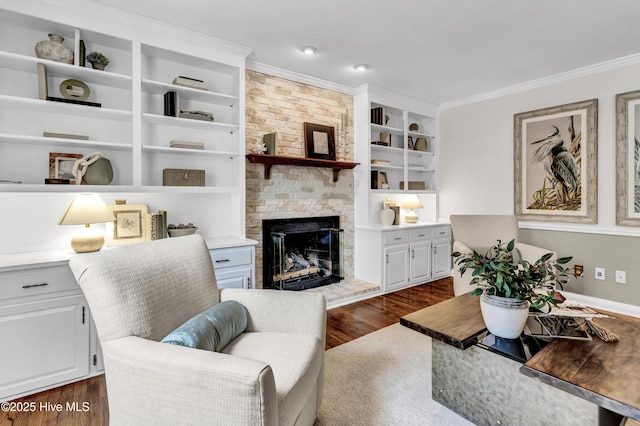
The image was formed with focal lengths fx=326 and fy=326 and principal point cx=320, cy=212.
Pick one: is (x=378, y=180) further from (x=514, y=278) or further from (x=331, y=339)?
(x=514, y=278)

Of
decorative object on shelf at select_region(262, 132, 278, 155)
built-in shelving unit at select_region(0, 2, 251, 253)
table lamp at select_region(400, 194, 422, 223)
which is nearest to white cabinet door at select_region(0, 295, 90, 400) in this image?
built-in shelving unit at select_region(0, 2, 251, 253)

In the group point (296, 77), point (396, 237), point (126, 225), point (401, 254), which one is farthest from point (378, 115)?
point (126, 225)

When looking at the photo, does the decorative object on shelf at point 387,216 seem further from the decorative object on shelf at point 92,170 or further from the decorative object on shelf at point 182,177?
the decorative object on shelf at point 92,170

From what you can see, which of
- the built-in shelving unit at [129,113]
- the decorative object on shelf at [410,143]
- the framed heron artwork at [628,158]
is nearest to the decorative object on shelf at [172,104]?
the built-in shelving unit at [129,113]

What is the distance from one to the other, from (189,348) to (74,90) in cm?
214

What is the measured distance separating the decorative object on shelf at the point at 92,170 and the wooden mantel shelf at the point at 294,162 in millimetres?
1180

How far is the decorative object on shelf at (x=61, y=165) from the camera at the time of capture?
90.9 inches

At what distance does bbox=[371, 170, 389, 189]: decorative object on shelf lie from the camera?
4070 millimetres

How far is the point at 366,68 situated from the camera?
338 centimetres

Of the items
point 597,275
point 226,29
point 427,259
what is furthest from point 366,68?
point 597,275

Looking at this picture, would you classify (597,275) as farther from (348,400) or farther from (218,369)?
(218,369)

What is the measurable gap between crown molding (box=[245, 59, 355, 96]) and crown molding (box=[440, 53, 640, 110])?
1.66m

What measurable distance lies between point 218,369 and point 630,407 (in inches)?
52.1

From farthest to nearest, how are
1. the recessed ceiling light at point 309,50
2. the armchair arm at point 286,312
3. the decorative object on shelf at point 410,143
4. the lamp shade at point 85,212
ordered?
the decorative object on shelf at point 410,143 < the recessed ceiling light at point 309,50 < the lamp shade at point 85,212 < the armchair arm at point 286,312
